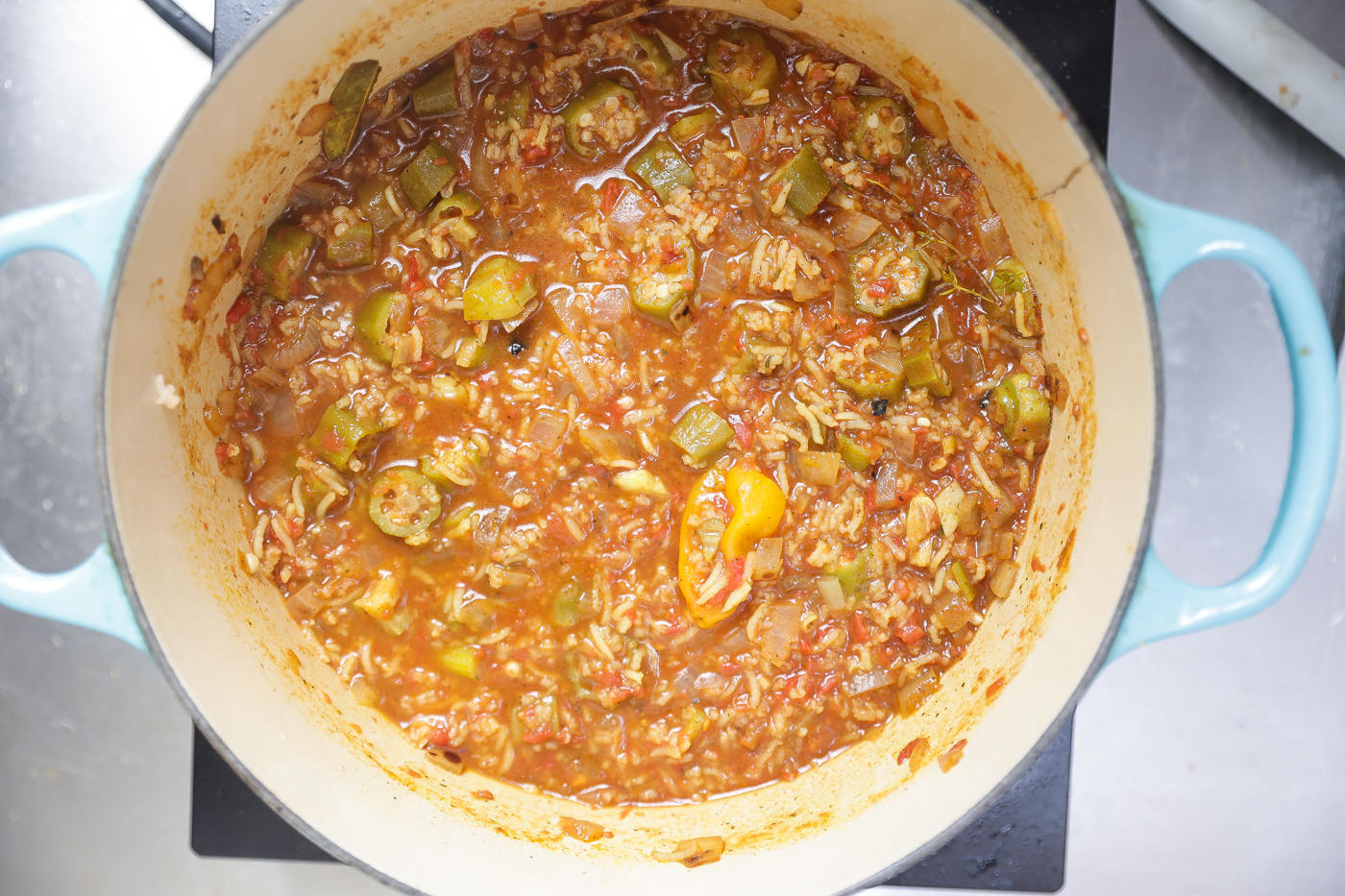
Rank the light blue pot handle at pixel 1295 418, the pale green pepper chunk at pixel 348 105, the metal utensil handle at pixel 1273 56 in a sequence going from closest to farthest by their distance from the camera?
the light blue pot handle at pixel 1295 418
the pale green pepper chunk at pixel 348 105
the metal utensil handle at pixel 1273 56

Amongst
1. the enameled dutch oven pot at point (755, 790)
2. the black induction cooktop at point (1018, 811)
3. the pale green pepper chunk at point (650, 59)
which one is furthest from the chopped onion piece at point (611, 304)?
the black induction cooktop at point (1018, 811)

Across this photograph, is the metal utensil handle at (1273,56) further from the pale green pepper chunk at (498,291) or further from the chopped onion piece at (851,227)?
the pale green pepper chunk at (498,291)

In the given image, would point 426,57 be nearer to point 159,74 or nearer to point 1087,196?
point 159,74

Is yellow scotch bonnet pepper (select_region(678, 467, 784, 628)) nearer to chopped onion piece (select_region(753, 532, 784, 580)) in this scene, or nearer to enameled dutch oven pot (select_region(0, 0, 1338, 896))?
chopped onion piece (select_region(753, 532, 784, 580))

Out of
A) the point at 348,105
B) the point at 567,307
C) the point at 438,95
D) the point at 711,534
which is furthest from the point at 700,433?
the point at 348,105

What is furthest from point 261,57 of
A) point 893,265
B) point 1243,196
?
point 1243,196

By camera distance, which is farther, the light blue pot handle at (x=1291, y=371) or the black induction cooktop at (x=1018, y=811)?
the black induction cooktop at (x=1018, y=811)

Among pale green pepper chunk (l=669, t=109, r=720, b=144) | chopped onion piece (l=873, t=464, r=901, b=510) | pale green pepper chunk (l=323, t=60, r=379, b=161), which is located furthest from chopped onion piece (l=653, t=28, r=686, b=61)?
chopped onion piece (l=873, t=464, r=901, b=510)
